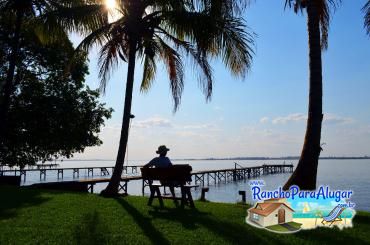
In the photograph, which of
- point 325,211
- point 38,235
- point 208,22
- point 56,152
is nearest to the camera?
point 38,235

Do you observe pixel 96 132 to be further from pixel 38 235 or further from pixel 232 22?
pixel 38 235

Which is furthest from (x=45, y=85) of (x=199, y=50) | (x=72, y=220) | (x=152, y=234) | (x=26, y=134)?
(x=152, y=234)

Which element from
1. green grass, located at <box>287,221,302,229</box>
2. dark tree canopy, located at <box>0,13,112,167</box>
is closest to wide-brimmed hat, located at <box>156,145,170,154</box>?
green grass, located at <box>287,221,302,229</box>

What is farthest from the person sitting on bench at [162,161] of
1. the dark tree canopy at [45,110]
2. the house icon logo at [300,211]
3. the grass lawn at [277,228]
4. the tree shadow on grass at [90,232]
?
the dark tree canopy at [45,110]

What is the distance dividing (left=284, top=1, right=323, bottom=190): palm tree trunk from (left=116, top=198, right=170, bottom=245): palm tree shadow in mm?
3585

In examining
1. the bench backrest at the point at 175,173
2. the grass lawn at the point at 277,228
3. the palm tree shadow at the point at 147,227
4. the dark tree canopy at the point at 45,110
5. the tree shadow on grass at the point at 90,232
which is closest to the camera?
the tree shadow on grass at the point at 90,232

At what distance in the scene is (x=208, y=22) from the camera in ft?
37.1

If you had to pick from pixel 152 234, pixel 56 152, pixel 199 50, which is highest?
pixel 199 50

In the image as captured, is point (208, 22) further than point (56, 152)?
No

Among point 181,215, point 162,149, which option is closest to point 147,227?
point 181,215

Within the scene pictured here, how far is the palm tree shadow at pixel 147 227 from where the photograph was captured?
6.11m

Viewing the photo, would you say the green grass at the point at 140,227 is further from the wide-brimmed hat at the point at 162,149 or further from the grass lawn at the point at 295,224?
the wide-brimmed hat at the point at 162,149

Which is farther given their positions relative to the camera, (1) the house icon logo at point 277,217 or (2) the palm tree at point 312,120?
(2) the palm tree at point 312,120

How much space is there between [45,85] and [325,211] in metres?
20.2
